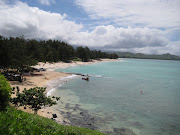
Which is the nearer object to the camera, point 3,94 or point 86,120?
point 3,94

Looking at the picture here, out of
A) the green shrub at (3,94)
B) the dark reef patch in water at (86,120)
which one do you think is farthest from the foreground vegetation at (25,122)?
the dark reef patch in water at (86,120)

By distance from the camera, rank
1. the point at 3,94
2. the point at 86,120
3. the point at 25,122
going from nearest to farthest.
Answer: the point at 25,122, the point at 3,94, the point at 86,120

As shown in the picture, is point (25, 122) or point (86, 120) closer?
point (25, 122)

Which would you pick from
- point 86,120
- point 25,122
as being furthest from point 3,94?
point 86,120

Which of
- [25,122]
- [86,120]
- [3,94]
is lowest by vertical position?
[86,120]

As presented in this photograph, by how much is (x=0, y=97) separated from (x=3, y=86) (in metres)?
0.98

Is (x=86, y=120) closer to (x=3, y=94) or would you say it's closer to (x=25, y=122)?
(x=3, y=94)

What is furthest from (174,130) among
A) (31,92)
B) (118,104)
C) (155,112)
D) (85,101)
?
(31,92)

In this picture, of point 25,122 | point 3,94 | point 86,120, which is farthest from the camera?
point 86,120

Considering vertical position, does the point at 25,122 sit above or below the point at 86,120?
above

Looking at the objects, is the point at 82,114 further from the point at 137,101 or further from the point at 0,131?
the point at 0,131

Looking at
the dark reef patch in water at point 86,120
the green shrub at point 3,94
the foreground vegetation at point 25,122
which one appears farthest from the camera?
the dark reef patch in water at point 86,120

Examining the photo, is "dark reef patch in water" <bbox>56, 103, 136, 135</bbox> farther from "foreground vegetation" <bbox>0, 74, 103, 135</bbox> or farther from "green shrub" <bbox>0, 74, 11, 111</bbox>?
"green shrub" <bbox>0, 74, 11, 111</bbox>

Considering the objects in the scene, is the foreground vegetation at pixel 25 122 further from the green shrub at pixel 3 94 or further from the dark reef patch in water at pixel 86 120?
the dark reef patch in water at pixel 86 120
